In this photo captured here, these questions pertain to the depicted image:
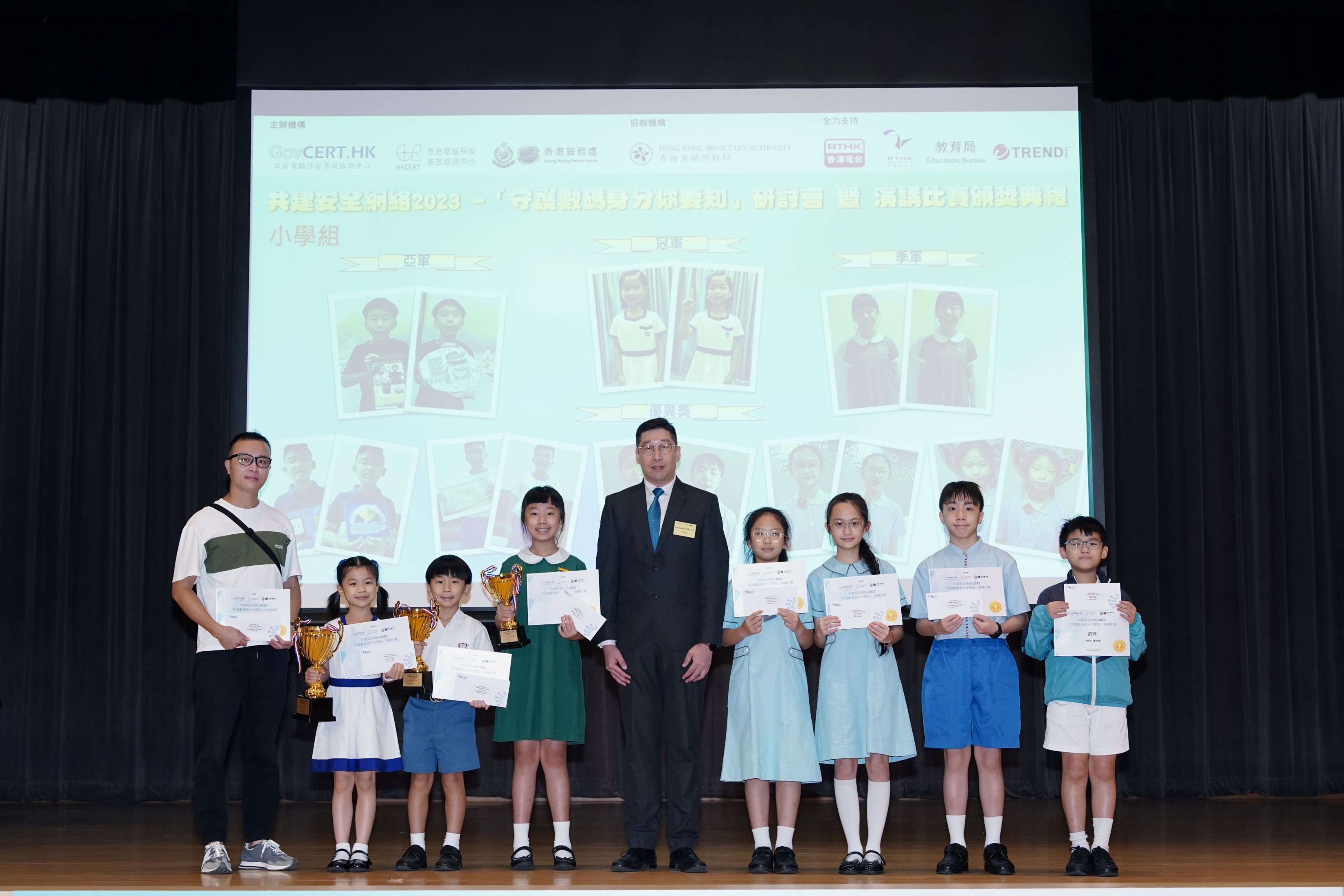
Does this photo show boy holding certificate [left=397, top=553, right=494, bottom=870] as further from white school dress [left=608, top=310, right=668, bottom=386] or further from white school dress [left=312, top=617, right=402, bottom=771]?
white school dress [left=608, top=310, right=668, bottom=386]

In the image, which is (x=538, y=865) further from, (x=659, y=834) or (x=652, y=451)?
(x=652, y=451)

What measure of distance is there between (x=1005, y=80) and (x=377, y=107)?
316 cm

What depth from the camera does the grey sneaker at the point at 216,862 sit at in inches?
149

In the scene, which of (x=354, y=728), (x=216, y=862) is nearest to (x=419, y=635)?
(x=354, y=728)

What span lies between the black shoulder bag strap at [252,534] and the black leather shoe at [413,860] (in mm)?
1092

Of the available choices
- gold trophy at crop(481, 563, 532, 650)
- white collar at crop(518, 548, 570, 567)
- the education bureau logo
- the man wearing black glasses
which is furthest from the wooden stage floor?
the education bureau logo

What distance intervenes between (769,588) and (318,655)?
1589 millimetres

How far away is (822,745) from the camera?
12.8 ft

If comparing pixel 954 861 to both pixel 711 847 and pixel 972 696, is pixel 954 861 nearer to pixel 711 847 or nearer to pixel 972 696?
pixel 972 696

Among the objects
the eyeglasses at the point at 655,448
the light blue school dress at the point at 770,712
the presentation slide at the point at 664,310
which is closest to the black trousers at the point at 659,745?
the light blue school dress at the point at 770,712

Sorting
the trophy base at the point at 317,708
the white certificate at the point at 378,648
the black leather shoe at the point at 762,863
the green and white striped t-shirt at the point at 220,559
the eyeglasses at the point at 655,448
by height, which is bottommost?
the black leather shoe at the point at 762,863

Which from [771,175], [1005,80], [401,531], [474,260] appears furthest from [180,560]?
[1005,80]

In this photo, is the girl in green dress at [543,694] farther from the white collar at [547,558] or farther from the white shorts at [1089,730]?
the white shorts at [1089,730]

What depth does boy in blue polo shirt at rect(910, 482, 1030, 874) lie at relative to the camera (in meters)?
3.80
